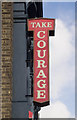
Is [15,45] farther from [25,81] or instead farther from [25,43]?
[25,81]

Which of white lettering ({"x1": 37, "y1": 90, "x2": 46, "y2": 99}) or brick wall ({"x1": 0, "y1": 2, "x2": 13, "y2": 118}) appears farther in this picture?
white lettering ({"x1": 37, "y1": 90, "x2": 46, "y2": 99})

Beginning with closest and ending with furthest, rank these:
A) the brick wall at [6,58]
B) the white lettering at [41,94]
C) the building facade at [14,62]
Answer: the brick wall at [6,58] < the building facade at [14,62] < the white lettering at [41,94]

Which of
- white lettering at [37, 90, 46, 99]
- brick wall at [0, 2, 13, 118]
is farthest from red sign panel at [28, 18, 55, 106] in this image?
brick wall at [0, 2, 13, 118]

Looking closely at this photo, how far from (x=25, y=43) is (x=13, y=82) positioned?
2.65 meters

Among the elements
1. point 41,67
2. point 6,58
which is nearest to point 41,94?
point 41,67

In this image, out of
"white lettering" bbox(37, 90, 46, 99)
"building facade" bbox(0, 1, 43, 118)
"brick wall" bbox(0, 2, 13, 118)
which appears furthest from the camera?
"white lettering" bbox(37, 90, 46, 99)

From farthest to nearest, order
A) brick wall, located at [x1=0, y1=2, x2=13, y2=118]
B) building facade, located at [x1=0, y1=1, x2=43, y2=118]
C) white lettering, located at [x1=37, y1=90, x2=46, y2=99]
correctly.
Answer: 1. white lettering, located at [x1=37, y1=90, x2=46, y2=99]
2. building facade, located at [x1=0, y1=1, x2=43, y2=118]
3. brick wall, located at [x1=0, y1=2, x2=13, y2=118]

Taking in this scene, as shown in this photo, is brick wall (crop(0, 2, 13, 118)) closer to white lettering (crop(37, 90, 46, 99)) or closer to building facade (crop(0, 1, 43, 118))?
building facade (crop(0, 1, 43, 118))

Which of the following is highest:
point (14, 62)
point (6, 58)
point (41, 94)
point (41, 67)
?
point (6, 58)

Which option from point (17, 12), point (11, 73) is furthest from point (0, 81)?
point (17, 12)

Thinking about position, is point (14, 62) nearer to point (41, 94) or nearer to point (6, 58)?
point (6, 58)

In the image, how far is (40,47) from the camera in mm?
17953

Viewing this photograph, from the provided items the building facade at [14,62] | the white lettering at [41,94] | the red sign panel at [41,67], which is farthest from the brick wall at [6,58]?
the white lettering at [41,94]

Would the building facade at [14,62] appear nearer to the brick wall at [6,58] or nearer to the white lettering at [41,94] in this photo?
the brick wall at [6,58]
